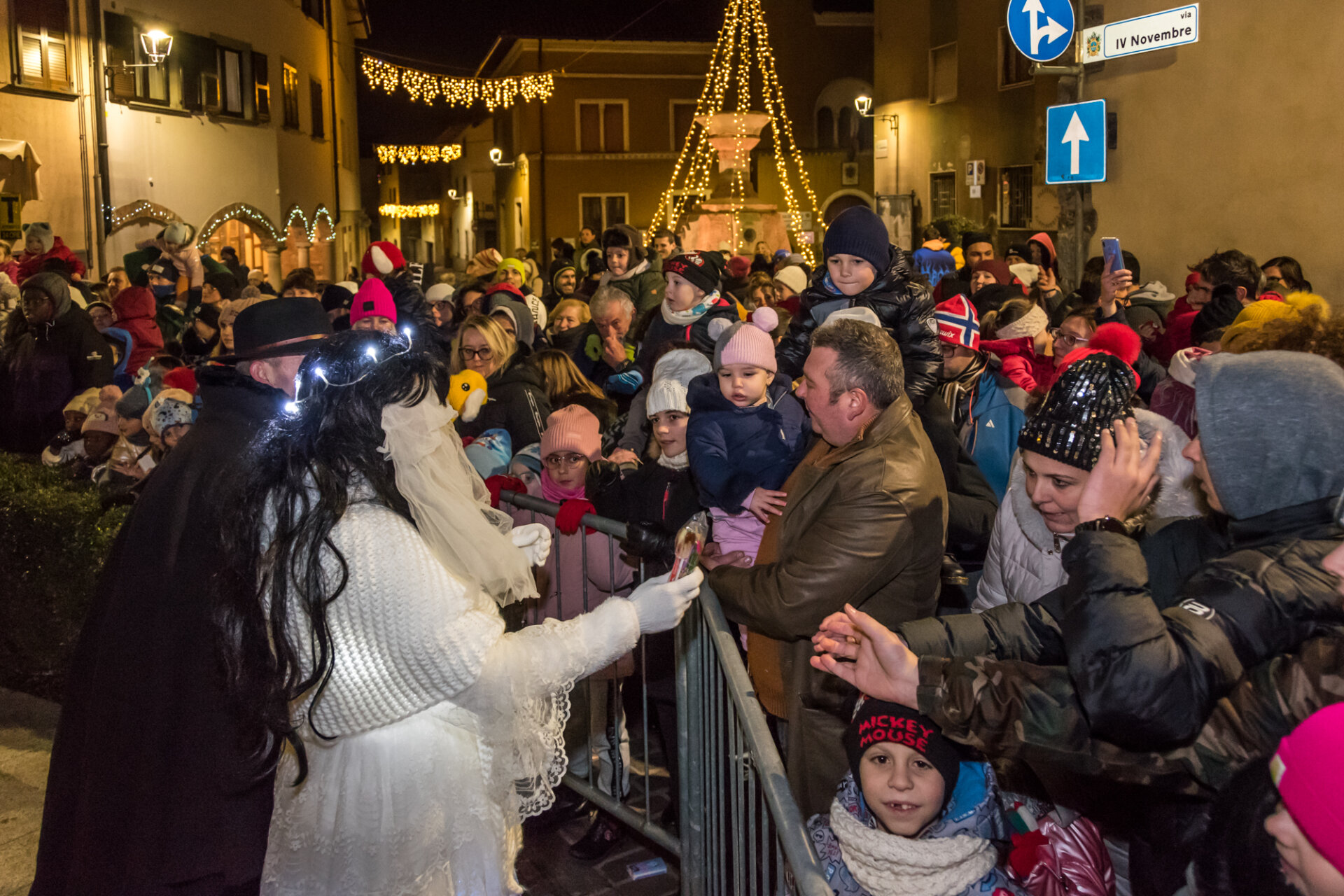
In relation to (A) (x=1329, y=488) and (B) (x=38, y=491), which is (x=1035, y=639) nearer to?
(A) (x=1329, y=488)

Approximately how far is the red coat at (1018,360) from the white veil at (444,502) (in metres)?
2.99

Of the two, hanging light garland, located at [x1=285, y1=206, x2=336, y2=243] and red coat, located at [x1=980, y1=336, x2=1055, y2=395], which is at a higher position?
hanging light garland, located at [x1=285, y1=206, x2=336, y2=243]

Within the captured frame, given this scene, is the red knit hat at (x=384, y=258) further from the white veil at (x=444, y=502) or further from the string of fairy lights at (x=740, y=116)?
the string of fairy lights at (x=740, y=116)

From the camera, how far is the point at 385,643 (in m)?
2.41

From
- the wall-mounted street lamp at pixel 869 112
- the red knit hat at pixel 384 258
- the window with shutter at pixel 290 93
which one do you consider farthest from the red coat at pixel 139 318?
the wall-mounted street lamp at pixel 869 112

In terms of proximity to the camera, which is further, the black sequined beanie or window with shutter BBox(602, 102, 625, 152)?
window with shutter BBox(602, 102, 625, 152)

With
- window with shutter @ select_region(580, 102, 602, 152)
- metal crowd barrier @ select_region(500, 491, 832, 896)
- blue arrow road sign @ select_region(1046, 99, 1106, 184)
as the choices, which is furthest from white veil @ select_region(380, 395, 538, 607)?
window with shutter @ select_region(580, 102, 602, 152)

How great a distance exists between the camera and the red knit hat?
788 cm

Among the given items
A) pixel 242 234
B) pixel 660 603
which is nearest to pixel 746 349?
pixel 660 603

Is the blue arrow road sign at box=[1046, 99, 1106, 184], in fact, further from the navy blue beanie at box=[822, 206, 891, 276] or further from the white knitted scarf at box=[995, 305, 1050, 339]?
the navy blue beanie at box=[822, 206, 891, 276]

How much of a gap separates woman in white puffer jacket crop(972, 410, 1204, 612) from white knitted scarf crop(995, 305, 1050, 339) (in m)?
2.30

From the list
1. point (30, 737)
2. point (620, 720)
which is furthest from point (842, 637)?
point (30, 737)

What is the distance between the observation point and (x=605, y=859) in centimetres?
414

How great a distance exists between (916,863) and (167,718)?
1.93 meters
